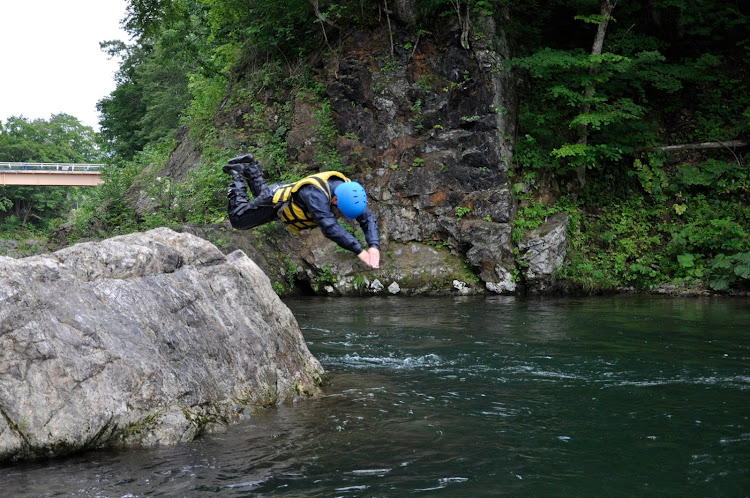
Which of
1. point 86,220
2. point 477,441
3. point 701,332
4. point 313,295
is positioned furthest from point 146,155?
point 477,441

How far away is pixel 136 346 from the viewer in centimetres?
642

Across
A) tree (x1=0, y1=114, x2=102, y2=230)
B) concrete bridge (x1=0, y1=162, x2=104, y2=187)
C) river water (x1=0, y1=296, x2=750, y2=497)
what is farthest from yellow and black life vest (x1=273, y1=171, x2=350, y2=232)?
tree (x1=0, y1=114, x2=102, y2=230)

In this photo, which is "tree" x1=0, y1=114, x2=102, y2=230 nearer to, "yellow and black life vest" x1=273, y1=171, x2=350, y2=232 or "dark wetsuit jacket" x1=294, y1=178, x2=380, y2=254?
"yellow and black life vest" x1=273, y1=171, x2=350, y2=232

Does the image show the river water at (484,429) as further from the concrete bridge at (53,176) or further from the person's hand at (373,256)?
the concrete bridge at (53,176)

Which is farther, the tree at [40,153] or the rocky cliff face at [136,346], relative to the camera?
the tree at [40,153]

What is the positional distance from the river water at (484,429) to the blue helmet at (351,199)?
210 centimetres

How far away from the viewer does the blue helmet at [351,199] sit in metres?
7.49

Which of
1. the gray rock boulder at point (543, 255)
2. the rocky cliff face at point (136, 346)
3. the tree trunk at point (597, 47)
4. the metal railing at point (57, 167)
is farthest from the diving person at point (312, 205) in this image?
the metal railing at point (57, 167)

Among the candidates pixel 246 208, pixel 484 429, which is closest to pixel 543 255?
pixel 246 208

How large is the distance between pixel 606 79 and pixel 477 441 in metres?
13.6

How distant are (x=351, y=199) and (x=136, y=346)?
105 inches

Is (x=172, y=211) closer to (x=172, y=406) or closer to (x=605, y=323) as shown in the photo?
(x=605, y=323)

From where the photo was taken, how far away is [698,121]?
19766 millimetres

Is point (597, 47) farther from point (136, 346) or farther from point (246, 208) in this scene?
point (136, 346)
